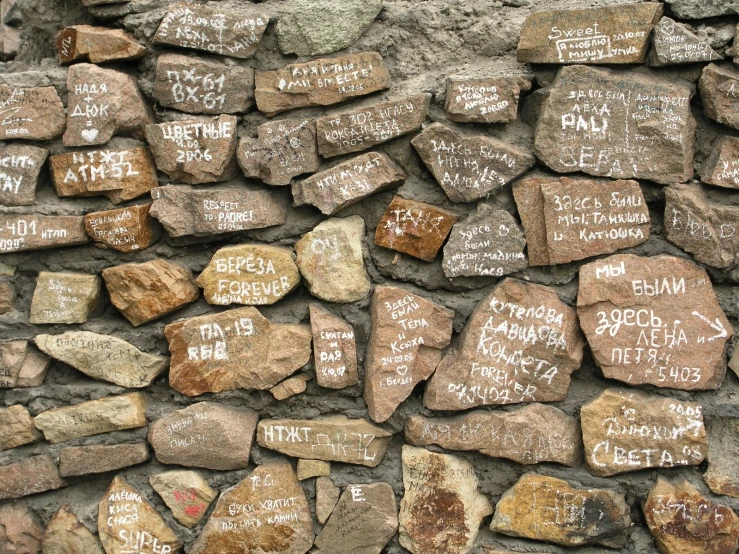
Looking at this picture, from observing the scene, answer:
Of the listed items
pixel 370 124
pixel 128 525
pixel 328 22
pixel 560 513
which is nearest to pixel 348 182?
pixel 370 124

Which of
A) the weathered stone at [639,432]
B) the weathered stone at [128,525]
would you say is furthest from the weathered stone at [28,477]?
the weathered stone at [639,432]

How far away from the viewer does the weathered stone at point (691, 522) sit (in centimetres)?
261

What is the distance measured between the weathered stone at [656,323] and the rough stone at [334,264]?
2.74ft

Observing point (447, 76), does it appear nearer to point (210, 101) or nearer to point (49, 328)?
point (210, 101)

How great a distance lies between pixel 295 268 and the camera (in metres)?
2.75

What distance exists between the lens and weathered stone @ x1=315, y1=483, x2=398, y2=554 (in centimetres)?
272

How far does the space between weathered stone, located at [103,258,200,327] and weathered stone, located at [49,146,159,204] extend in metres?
0.29

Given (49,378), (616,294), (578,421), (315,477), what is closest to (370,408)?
(315,477)

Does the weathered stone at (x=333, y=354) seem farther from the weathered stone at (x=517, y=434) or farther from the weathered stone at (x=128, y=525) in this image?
the weathered stone at (x=128, y=525)

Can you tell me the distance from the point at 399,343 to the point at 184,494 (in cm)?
102

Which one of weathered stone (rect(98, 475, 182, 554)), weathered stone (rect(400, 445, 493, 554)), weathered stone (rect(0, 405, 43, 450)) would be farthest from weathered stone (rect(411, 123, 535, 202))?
weathered stone (rect(0, 405, 43, 450))

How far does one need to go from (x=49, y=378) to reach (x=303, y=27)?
5.60 ft

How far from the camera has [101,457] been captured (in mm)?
2779

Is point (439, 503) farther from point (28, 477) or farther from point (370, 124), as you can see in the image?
point (28, 477)
